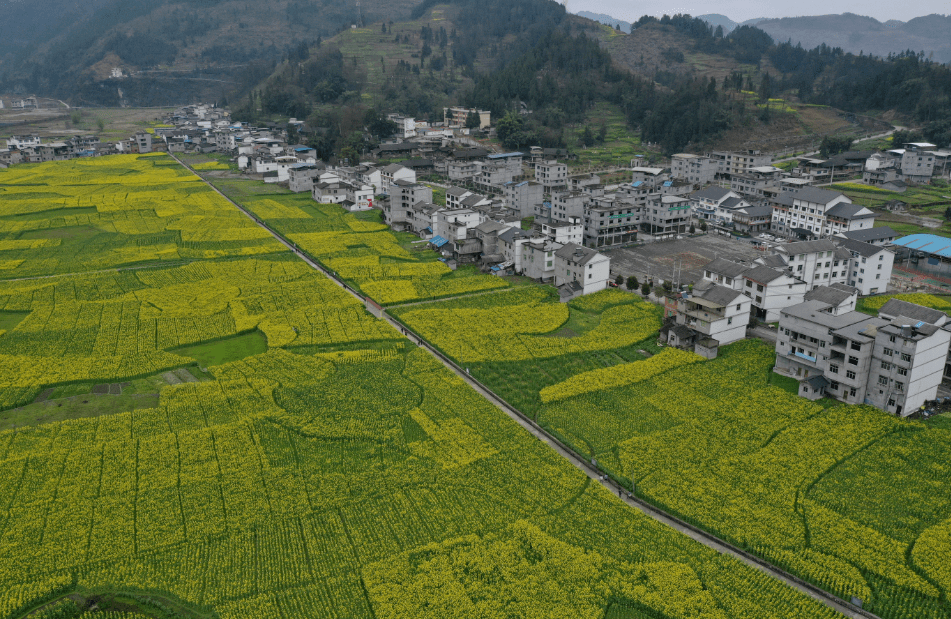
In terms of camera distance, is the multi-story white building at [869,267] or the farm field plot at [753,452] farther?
the multi-story white building at [869,267]

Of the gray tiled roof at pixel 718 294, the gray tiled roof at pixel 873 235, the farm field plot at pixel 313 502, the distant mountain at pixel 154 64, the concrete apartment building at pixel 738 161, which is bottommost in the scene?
the farm field plot at pixel 313 502

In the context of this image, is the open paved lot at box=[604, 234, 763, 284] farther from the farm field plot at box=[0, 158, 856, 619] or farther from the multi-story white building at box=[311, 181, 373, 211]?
the multi-story white building at box=[311, 181, 373, 211]

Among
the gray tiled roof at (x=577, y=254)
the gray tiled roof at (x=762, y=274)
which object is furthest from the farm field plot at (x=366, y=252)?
the gray tiled roof at (x=762, y=274)

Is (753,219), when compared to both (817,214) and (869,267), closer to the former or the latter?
(817,214)

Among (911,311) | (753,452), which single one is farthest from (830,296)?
(753,452)

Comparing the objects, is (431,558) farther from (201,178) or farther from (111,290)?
(201,178)

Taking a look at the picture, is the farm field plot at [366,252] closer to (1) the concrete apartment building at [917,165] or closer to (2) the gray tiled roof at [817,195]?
(2) the gray tiled roof at [817,195]

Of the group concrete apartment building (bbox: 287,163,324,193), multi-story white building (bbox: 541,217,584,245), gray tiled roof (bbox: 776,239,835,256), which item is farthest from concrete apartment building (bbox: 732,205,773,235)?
concrete apartment building (bbox: 287,163,324,193)
